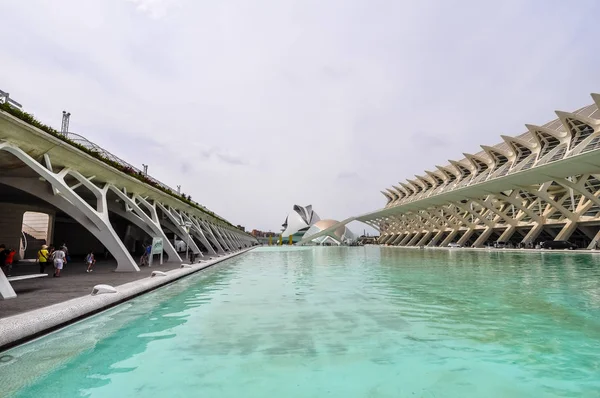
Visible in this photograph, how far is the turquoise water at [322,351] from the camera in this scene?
334cm

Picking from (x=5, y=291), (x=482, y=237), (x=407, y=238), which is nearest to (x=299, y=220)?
(x=407, y=238)

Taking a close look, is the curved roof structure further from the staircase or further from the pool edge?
the staircase

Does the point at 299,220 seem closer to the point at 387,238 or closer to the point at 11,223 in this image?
the point at 387,238

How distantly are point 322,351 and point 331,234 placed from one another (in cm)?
8695

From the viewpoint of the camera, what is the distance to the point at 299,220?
10362 centimetres

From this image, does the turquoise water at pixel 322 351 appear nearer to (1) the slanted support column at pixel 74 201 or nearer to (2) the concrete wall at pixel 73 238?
(1) the slanted support column at pixel 74 201

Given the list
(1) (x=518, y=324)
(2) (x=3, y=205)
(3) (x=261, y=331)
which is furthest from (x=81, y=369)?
(2) (x=3, y=205)

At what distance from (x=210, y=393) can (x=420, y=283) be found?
8863 millimetres

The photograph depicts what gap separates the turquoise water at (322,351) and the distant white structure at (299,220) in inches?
3767

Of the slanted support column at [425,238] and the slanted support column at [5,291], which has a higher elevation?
the slanted support column at [425,238]

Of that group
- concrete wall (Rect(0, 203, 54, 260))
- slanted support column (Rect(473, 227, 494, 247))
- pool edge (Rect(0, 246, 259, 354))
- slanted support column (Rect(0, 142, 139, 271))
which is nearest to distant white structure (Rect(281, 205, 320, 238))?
slanted support column (Rect(473, 227, 494, 247))

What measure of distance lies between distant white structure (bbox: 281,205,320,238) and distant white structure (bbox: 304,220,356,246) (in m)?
2.61

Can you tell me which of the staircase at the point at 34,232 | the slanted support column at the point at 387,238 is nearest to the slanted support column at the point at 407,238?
the slanted support column at the point at 387,238

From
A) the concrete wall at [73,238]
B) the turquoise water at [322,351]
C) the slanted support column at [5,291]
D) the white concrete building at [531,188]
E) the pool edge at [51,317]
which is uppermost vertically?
the white concrete building at [531,188]
